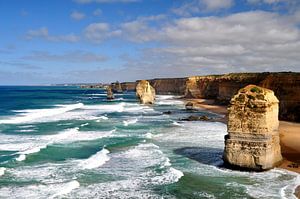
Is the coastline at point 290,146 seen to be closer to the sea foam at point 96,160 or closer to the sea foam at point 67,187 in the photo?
the sea foam at point 67,187

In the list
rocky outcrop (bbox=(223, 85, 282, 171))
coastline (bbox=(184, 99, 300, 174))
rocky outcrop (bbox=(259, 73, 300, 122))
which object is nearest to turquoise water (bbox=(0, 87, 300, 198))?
rocky outcrop (bbox=(223, 85, 282, 171))

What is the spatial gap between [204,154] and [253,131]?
19.8ft

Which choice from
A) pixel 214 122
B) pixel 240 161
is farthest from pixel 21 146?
pixel 214 122

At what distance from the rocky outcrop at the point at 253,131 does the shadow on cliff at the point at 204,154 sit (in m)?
2.29

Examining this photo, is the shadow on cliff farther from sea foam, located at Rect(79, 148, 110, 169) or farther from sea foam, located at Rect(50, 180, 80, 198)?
sea foam, located at Rect(50, 180, 80, 198)

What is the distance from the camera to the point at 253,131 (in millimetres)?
21016

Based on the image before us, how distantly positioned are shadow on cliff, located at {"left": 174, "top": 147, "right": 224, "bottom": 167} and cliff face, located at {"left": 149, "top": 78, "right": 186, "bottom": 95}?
96082 millimetres

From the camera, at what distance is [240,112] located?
21.5 metres

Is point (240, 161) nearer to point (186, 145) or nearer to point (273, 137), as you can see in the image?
Result: point (273, 137)

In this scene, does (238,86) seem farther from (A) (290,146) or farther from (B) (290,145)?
(A) (290,146)

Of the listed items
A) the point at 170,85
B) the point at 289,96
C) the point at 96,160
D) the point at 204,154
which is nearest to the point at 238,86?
the point at 289,96

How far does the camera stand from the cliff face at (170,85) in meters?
127

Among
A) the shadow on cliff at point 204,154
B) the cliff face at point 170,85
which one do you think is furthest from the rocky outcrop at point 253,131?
the cliff face at point 170,85

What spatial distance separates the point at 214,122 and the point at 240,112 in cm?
2403
